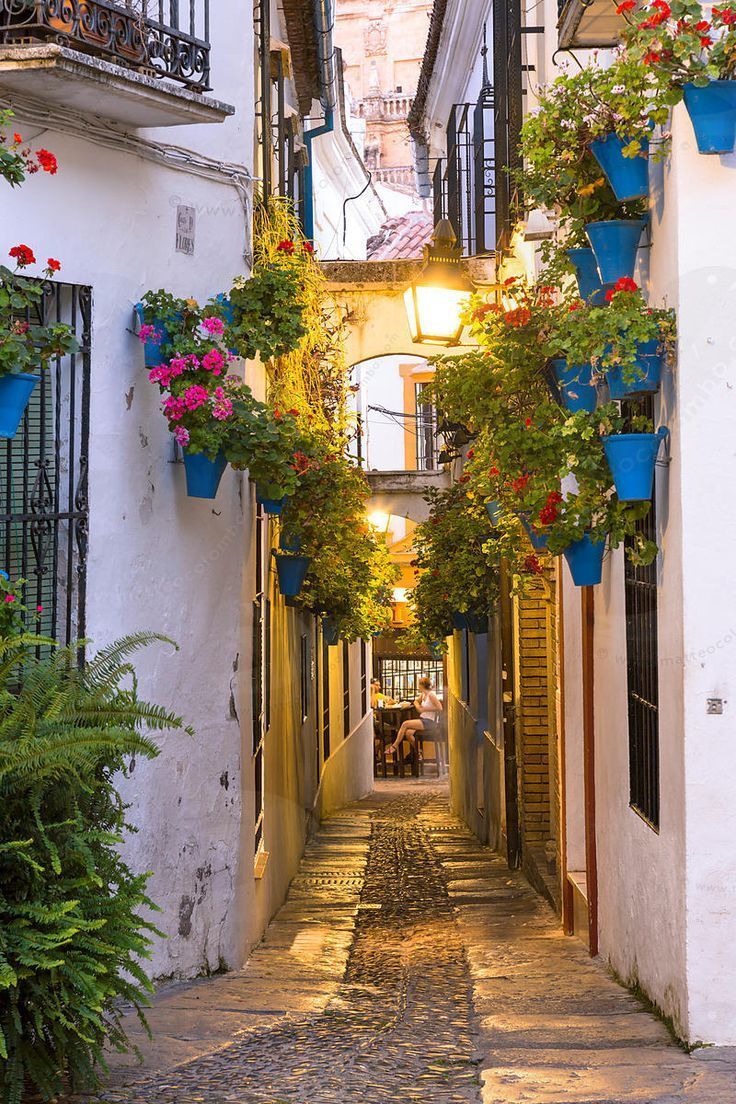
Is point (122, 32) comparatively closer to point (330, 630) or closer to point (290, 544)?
point (290, 544)

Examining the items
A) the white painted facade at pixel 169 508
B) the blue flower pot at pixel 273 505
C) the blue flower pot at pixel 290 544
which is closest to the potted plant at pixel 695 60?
the white painted facade at pixel 169 508

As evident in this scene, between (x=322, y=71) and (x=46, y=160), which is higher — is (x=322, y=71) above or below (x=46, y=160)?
above

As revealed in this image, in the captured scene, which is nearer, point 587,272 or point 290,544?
point 587,272

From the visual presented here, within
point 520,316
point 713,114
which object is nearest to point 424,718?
point 520,316

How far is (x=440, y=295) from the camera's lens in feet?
32.0

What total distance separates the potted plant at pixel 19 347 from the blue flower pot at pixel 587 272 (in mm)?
2504

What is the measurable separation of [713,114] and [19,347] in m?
2.93

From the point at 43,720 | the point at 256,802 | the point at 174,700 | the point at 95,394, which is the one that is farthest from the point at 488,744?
the point at 43,720

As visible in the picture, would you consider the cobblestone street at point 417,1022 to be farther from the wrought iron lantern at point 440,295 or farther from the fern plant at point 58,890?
the wrought iron lantern at point 440,295

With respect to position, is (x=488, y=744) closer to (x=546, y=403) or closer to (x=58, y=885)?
(x=546, y=403)

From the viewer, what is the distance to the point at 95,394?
700cm

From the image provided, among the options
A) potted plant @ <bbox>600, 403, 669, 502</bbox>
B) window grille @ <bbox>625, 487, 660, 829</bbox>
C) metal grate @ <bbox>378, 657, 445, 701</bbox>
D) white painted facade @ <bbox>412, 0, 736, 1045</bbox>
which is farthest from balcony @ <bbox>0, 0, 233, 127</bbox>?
metal grate @ <bbox>378, 657, 445, 701</bbox>

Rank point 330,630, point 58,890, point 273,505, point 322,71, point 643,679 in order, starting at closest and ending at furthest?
1. point 58,890
2. point 643,679
3. point 273,505
4. point 322,71
5. point 330,630

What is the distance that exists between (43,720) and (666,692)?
2.72 meters
